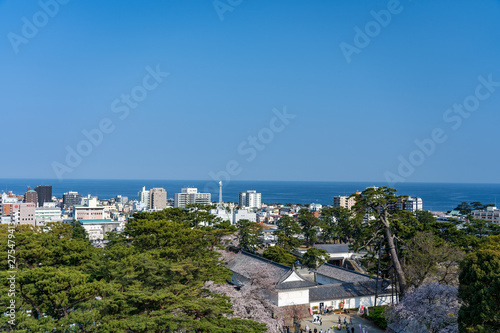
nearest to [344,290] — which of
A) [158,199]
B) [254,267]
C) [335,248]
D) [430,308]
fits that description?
[254,267]

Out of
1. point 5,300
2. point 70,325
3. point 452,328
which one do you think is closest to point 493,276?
point 452,328

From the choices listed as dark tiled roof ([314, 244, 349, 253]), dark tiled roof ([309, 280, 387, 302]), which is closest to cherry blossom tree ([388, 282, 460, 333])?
dark tiled roof ([309, 280, 387, 302])

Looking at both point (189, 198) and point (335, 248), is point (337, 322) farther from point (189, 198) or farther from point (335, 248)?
point (189, 198)

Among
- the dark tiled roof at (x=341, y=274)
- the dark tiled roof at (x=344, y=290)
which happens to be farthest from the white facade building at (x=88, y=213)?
the dark tiled roof at (x=344, y=290)

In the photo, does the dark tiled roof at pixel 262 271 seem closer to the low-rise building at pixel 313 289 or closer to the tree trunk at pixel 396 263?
the low-rise building at pixel 313 289

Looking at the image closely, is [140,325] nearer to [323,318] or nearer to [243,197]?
[323,318]

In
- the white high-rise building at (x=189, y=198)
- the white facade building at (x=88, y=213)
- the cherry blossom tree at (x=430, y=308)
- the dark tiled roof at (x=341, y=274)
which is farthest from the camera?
the white high-rise building at (x=189, y=198)
